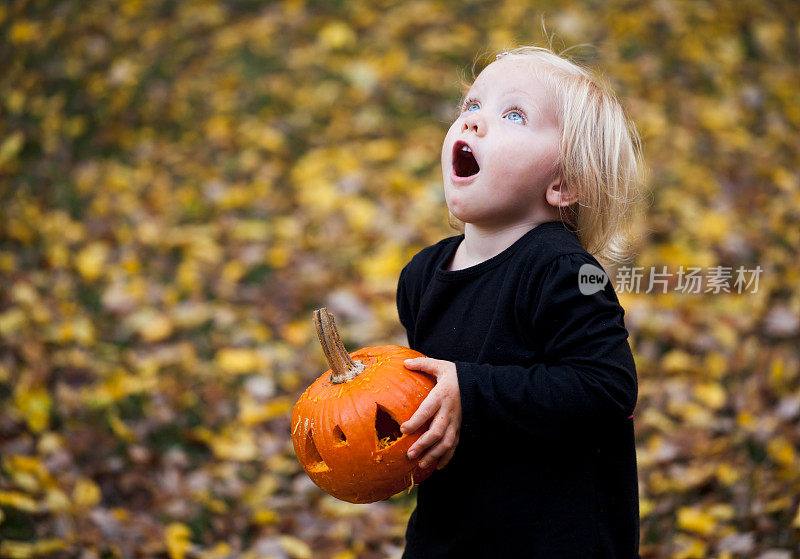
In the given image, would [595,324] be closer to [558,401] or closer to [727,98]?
[558,401]

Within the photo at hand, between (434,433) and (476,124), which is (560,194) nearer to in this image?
(476,124)

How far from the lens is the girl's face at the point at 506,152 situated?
1666 millimetres

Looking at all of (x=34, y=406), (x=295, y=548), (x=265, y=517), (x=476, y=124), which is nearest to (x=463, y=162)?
(x=476, y=124)

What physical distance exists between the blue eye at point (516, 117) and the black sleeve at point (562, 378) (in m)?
0.33

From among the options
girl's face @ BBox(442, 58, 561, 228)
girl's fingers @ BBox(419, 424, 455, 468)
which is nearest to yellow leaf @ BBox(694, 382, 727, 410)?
girl's face @ BBox(442, 58, 561, 228)

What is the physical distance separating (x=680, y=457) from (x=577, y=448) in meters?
1.73

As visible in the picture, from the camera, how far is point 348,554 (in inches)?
111

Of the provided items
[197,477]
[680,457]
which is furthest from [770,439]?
[197,477]

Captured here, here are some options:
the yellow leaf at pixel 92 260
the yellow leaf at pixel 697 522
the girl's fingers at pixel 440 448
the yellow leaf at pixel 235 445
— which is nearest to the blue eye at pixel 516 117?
the girl's fingers at pixel 440 448

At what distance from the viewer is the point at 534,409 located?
1.58 metres

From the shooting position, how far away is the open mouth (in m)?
1.74

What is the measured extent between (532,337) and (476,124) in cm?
50

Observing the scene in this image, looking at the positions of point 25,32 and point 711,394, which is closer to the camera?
point 711,394

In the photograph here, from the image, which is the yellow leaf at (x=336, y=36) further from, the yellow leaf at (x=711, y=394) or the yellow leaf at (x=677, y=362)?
the yellow leaf at (x=711, y=394)
